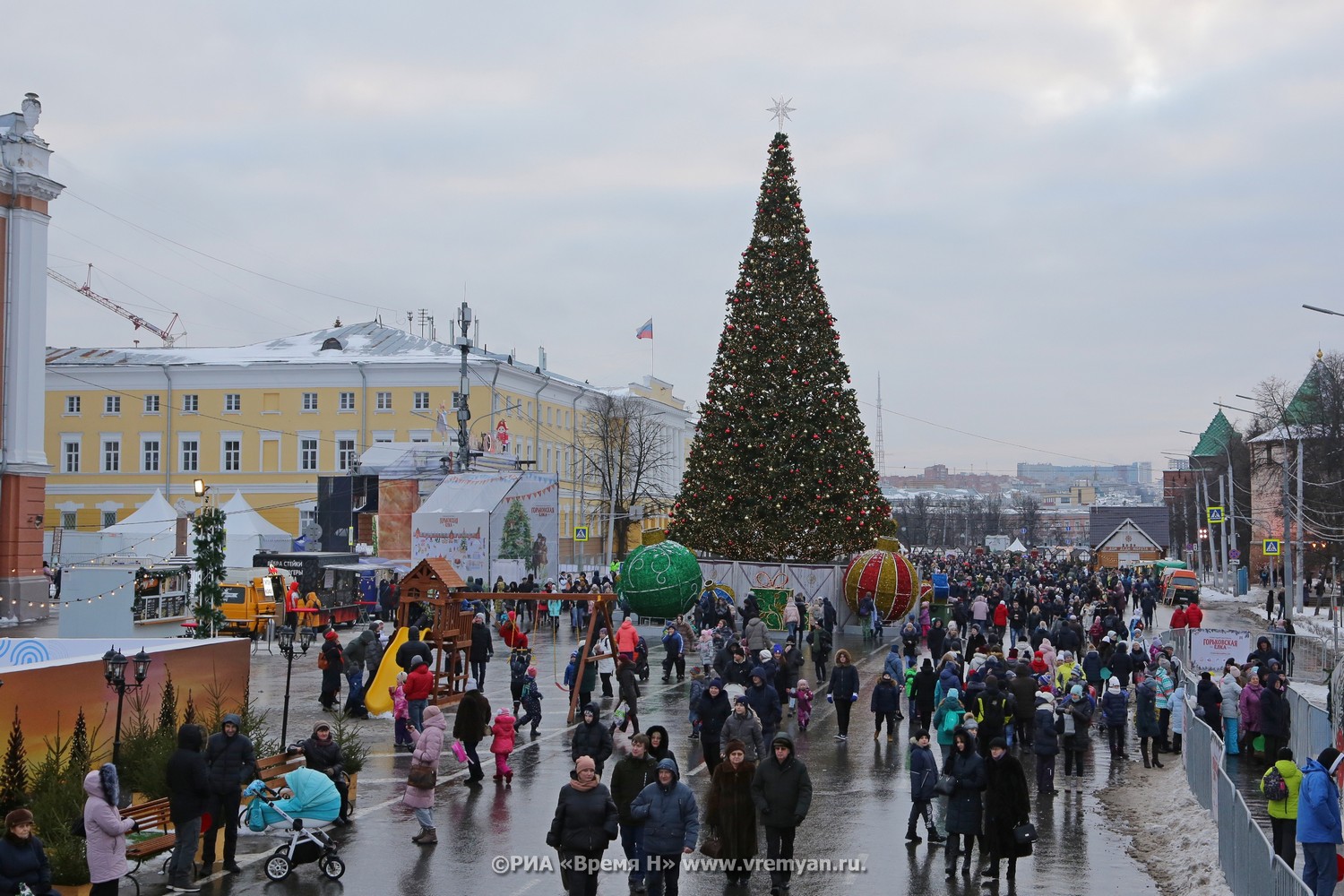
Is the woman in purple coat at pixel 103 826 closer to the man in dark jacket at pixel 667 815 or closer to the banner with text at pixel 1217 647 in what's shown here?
the man in dark jacket at pixel 667 815

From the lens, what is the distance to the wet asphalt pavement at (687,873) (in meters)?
11.8

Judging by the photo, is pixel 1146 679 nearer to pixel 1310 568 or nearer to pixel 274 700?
pixel 274 700

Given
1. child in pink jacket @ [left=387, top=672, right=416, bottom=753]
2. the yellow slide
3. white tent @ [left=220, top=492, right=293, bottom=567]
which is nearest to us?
child in pink jacket @ [left=387, top=672, right=416, bottom=753]

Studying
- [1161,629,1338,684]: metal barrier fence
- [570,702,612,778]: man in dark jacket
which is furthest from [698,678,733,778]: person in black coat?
[1161,629,1338,684]: metal barrier fence

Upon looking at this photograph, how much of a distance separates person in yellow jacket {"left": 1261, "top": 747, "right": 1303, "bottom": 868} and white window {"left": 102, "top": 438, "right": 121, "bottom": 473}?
217 feet

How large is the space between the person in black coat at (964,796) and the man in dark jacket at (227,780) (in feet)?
21.0

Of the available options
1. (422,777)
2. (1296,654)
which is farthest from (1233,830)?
(1296,654)

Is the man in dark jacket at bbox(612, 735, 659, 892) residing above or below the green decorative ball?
below

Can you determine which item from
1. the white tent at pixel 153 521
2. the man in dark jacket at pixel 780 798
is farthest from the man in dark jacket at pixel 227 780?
the white tent at pixel 153 521

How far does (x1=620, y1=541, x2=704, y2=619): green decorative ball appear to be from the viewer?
3394cm

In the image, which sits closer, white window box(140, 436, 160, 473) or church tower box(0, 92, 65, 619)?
church tower box(0, 92, 65, 619)

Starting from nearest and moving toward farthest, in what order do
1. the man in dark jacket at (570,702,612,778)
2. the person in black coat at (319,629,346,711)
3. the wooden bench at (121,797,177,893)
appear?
the wooden bench at (121,797,177,893), the man in dark jacket at (570,702,612,778), the person in black coat at (319,629,346,711)
